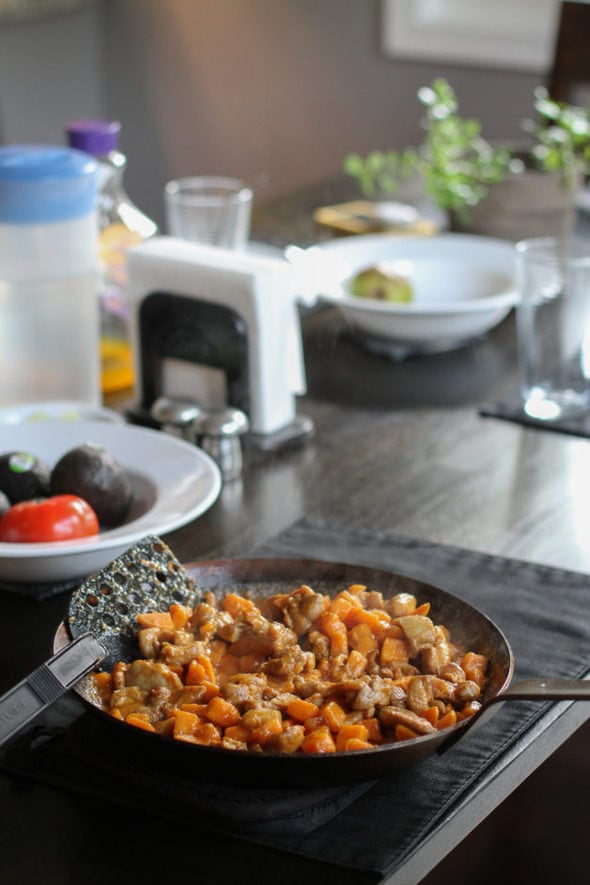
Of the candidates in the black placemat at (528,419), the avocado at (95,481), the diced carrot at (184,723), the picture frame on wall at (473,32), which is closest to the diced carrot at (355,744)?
the diced carrot at (184,723)

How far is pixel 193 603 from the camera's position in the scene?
1.05 metres

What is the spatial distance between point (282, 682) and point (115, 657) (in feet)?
0.44

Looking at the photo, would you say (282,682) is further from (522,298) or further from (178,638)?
(522,298)

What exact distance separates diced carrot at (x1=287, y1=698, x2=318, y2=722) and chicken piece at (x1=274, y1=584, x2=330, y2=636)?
0.10 m

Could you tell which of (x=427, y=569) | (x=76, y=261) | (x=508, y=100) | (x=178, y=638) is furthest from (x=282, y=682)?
(x=508, y=100)

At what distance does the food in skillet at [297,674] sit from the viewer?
0.87m

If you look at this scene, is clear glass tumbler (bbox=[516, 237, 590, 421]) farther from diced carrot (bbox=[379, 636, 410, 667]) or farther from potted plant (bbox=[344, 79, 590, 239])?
diced carrot (bbox=[379, 636, 410, 667])

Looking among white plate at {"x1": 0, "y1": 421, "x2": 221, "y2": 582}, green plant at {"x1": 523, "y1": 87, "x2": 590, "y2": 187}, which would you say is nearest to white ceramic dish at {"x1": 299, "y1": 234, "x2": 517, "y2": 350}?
green plant at {"x1": 523, "y1": 87, "x2": 590, "y2": 187}

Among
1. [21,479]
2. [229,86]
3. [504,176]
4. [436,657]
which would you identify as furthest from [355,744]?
[229,86]

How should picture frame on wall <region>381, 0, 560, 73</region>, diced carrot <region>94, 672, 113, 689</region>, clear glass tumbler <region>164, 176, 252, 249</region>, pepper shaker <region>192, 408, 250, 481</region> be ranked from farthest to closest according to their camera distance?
picture frame on wall <region>381, 0, 560, 73</region> → clear glass tumbler <region>164, 176, 252, 249</region> → pepper shaker <region>192, 408, 250, 481</region> → diced carrot <region>94, 672, 113, 689</region>

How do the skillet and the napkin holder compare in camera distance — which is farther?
the napkin holder

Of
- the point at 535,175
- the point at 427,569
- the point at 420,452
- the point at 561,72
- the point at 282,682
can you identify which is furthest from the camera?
the point at 561,72

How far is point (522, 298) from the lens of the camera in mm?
1600

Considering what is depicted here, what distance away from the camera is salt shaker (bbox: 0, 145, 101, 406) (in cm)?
148
